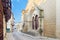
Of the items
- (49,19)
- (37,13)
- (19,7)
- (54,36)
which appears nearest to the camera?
(19,7)

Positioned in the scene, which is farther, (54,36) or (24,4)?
(54,36)

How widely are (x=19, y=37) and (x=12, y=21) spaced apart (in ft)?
1.05

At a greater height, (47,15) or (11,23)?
(47,15)

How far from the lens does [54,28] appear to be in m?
2.91

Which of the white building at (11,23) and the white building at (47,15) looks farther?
the white building at (47,15)

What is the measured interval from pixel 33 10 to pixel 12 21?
3.30 ft

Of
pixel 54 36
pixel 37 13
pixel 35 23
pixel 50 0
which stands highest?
pixel 50 0

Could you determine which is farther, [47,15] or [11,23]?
[47,15]

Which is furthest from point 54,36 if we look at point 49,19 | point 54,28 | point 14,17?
point 14,17

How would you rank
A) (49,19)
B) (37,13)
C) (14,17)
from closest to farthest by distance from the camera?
(14,17) → (49,19) → (37,13)

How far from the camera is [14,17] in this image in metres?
2.34

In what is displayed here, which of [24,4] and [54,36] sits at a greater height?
[24,4]

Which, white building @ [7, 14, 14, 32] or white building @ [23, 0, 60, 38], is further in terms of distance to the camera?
white building @ [23, 0, 60, 38]

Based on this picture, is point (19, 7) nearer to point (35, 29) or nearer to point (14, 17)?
point (14, 17)
